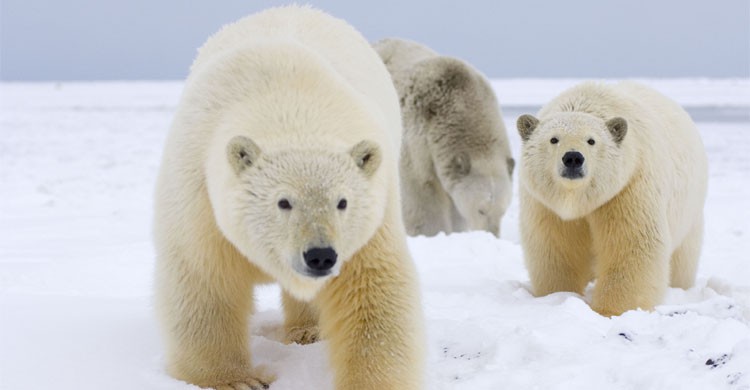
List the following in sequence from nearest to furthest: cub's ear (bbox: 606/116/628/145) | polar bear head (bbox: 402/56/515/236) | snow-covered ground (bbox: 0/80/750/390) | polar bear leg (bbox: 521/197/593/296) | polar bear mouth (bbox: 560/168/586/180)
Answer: snow-covered ground (bbox: 0/80/750/390) → polar bear mouth (bbox: 560/168/586/180) → cub's ear (bbox: 606/116/628/145) → polar bear leg (bbox: 521/197/593/296) → polar bear head (bbox: 402/56/515/236)

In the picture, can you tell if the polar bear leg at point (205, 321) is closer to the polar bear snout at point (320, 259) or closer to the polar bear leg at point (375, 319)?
the polar bear leg at point (375, 319)

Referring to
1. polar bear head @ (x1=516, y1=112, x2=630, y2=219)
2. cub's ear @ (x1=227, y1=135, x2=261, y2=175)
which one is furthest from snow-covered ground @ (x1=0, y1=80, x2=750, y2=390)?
cub's ear @ (x1=227, y1=135, x2=261, y2=175)

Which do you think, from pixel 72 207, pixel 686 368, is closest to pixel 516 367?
pixel 686 368

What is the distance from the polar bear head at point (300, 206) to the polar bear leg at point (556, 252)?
2481mm

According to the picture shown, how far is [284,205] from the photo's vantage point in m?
2.96

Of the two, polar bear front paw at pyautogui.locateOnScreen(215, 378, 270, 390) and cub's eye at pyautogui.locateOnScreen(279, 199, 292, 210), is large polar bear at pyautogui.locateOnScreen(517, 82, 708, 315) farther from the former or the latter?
cub's eye at pyautogui.locateOnScreen(279, 199, 292, 210)

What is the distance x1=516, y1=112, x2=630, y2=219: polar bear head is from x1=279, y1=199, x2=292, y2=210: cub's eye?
238 cm

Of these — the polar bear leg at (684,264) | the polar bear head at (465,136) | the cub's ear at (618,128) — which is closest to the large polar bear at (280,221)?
the cub's ear at (618,128)

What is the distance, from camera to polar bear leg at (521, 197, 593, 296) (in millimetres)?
5387

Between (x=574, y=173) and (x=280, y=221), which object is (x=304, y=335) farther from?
(x=574, y=173)

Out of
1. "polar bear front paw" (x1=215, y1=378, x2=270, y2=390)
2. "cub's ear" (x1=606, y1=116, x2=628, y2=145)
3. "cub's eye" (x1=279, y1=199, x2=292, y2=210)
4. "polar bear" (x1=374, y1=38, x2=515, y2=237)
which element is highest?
"cub's eye" (x1=279, y1=199, x2=292, y2=210)

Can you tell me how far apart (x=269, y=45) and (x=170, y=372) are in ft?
4.71

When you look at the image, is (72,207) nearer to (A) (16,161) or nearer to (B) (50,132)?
(A) (16,161)

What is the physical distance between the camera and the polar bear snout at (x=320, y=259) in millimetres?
2838
